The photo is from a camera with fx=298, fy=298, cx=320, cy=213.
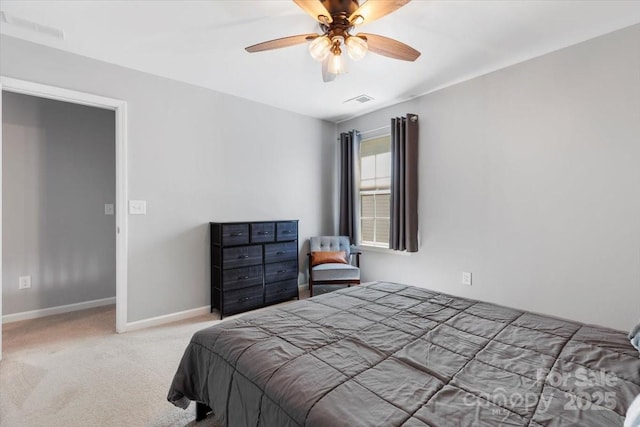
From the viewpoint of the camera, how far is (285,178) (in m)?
4.24

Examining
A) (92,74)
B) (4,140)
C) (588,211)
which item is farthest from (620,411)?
(4,140)

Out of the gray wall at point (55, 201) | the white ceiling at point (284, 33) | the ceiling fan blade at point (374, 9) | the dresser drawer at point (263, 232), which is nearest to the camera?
the ceiling fan blade at point (374, 9)

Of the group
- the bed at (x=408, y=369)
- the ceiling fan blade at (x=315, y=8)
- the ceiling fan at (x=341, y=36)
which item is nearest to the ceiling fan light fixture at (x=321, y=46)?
the ceiling fan at (x=341, y=36)

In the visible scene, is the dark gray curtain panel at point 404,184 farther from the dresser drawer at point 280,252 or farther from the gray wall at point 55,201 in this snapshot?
the gray wall at point 55,201

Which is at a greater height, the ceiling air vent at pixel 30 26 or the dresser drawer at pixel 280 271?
the ceiling air vent at pixel 30 26

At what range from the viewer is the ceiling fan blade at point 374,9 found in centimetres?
164

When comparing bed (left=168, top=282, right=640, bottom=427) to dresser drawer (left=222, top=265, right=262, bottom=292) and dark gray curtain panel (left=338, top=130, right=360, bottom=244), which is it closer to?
dresser drawer (left=222, top=265, right=262, bottom=292)

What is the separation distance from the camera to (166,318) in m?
3.20

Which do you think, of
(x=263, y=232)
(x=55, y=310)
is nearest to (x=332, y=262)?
(x=263, y=232)

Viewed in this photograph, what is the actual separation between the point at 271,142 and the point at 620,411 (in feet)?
12.7

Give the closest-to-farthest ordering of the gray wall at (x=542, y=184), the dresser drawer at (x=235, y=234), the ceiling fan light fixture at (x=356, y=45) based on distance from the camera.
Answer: the ceiling fan light fixture at (x=356, y=45) → the gray wall at (x=542, y=184) → the dresser drawer at (x=235, y=234)

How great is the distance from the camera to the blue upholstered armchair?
377 cm

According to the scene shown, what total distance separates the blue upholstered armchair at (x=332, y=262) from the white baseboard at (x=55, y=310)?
104 inches

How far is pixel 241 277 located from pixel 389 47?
270 centimetres
